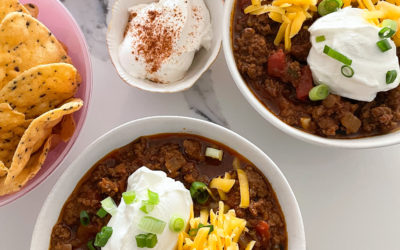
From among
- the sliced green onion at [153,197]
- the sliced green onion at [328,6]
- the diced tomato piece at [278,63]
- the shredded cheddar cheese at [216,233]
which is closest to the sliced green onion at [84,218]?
the sliced green onion at [153,197]

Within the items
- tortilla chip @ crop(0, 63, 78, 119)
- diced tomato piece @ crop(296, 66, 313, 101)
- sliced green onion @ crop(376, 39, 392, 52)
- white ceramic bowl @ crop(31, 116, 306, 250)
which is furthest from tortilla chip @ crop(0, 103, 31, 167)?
sliced green onion @ crop(376, 39, 392, 52)

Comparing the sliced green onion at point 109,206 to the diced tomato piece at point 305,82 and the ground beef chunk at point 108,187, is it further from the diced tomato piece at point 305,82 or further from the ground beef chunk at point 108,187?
the diced tomato piece at point 305,82

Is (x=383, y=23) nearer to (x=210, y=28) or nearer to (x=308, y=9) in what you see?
(x=308, y=9)

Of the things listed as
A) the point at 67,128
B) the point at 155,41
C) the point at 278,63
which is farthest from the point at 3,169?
the point at 278,63

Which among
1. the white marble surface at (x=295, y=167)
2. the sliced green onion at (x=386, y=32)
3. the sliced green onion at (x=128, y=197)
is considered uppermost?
the sliced green onion at (x=386, y=32)

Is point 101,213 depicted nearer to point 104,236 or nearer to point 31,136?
point 104,236
